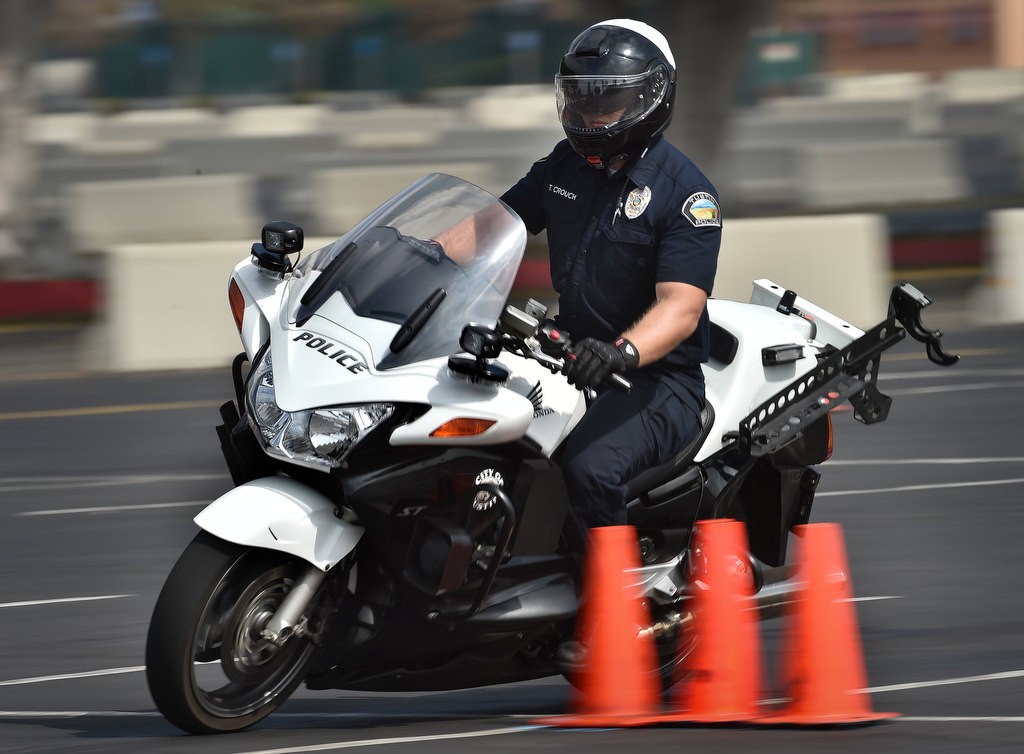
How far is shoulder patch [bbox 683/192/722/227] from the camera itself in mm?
5668

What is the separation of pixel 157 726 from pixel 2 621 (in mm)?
1863

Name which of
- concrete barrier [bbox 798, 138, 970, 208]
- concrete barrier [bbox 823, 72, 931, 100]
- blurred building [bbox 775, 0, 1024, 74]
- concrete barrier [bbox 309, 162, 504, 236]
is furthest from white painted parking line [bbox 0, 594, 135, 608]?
blurred building [bbox 775, 0, 1024, 74]

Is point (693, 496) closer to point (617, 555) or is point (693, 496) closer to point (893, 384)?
point (617, 555)

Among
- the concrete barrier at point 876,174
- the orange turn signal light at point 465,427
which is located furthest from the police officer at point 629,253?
the concrete barrier at point 876,174

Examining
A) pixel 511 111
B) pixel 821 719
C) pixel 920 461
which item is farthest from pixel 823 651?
pixel 511 111

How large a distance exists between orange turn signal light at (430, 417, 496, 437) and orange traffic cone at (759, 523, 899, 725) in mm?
1196

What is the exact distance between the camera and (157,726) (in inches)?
226

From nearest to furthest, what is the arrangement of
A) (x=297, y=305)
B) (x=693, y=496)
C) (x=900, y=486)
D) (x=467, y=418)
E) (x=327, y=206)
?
(x=467, y=418) < (x=297, y=305) < (x=693, y=496) < (x=900, y=486) < (x=327, y=206)

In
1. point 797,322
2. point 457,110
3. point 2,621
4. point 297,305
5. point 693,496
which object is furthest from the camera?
point 457,110

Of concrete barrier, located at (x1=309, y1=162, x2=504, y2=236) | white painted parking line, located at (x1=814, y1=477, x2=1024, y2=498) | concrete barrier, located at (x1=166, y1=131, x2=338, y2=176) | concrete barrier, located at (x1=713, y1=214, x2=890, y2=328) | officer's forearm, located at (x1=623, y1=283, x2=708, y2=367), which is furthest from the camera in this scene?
concrete barrier, located at (x1=166, y1=131, x2=338, y2=176)

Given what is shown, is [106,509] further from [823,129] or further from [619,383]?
[823,129]

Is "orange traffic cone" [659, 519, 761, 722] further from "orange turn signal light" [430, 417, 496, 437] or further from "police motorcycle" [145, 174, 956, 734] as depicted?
"orange turn signal light" [430, 417, 496, 437]

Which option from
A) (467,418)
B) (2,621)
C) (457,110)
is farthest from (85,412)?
(457,110)

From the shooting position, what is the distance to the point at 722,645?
5.64m
